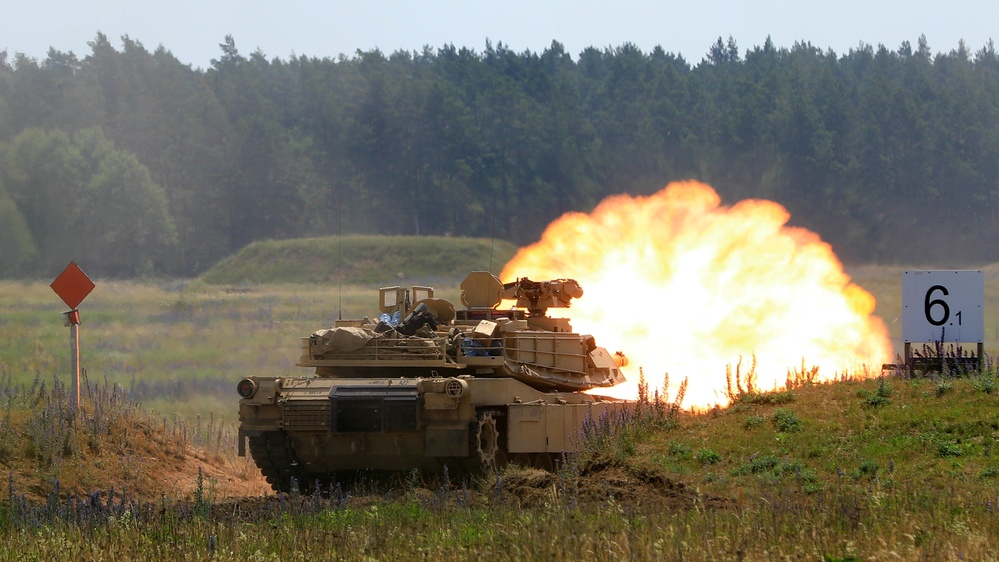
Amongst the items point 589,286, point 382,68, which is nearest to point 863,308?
point 589,286

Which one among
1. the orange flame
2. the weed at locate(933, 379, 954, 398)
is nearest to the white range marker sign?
the weed at locate(933, 379, 954, 398)

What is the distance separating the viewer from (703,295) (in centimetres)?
2525

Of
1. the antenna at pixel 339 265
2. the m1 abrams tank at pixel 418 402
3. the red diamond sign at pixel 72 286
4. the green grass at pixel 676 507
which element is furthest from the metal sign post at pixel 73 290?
the green grass at pixel 676 507

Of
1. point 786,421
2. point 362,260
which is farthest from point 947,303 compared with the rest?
point 362,260

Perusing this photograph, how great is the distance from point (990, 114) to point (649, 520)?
4734cm

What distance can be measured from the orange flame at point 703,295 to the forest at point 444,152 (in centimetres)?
894

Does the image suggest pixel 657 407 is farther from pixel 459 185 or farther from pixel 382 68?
pixel 382 68

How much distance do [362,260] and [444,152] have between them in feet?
37.0

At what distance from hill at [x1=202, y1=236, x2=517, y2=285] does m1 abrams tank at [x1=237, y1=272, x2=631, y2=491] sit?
37.0 ft

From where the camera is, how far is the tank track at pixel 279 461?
17.8m

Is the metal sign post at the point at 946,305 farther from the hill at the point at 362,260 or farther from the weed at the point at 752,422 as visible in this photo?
the hill at the point at 362,260

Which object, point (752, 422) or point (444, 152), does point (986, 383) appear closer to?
point (752, 422)

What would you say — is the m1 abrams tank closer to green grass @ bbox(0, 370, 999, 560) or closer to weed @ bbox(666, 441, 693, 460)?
green grass @ bbox(0, 370, 999, 560)

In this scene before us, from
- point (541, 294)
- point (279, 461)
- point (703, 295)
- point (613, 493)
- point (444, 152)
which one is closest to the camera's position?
point (613, 493)
